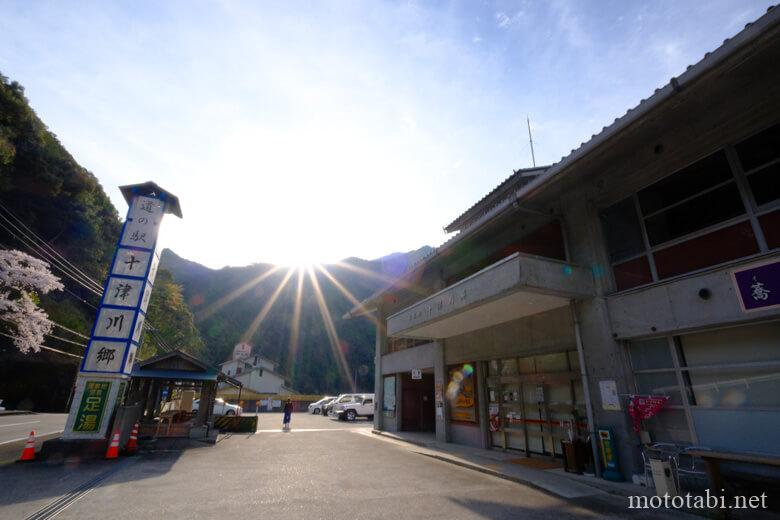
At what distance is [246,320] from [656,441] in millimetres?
103184

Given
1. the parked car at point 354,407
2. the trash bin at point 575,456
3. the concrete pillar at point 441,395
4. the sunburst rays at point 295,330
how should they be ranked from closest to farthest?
1. the trash bin at point 575,456
2. the concrete pillar at point 441,395
3. the parked car at point 354,407
4. the sunburst rays at point 295,330

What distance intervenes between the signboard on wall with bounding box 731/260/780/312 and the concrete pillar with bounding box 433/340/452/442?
34.8ft

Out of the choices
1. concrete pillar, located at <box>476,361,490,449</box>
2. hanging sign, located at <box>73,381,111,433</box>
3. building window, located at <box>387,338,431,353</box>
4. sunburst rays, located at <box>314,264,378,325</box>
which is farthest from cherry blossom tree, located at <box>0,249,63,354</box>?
sunburst rays, located at <box>314,264,378,325</box>

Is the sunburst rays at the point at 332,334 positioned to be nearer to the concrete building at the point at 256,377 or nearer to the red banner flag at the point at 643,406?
the concrete building at the point at 256,377

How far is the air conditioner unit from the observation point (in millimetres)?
6535

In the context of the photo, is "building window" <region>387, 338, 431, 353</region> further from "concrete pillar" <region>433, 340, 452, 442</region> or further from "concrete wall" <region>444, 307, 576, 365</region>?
"concrete wall" <region>444, 307, 576, 365</region>

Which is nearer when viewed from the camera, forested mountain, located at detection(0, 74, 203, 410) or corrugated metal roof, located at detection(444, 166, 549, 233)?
corrugated metal roof, located at detection(444, 166, 549, 233)

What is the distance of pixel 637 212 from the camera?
30.2 ft

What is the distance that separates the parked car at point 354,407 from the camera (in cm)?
2797

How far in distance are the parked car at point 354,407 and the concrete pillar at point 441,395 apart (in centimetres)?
1429

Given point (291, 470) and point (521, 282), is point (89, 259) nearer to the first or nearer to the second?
point (291, 470)

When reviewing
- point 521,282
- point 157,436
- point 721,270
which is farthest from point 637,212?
point 157,436

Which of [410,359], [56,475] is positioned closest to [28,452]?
[56,475]

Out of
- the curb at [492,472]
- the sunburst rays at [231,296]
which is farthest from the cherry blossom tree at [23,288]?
the sunburst rays at [231,296]
